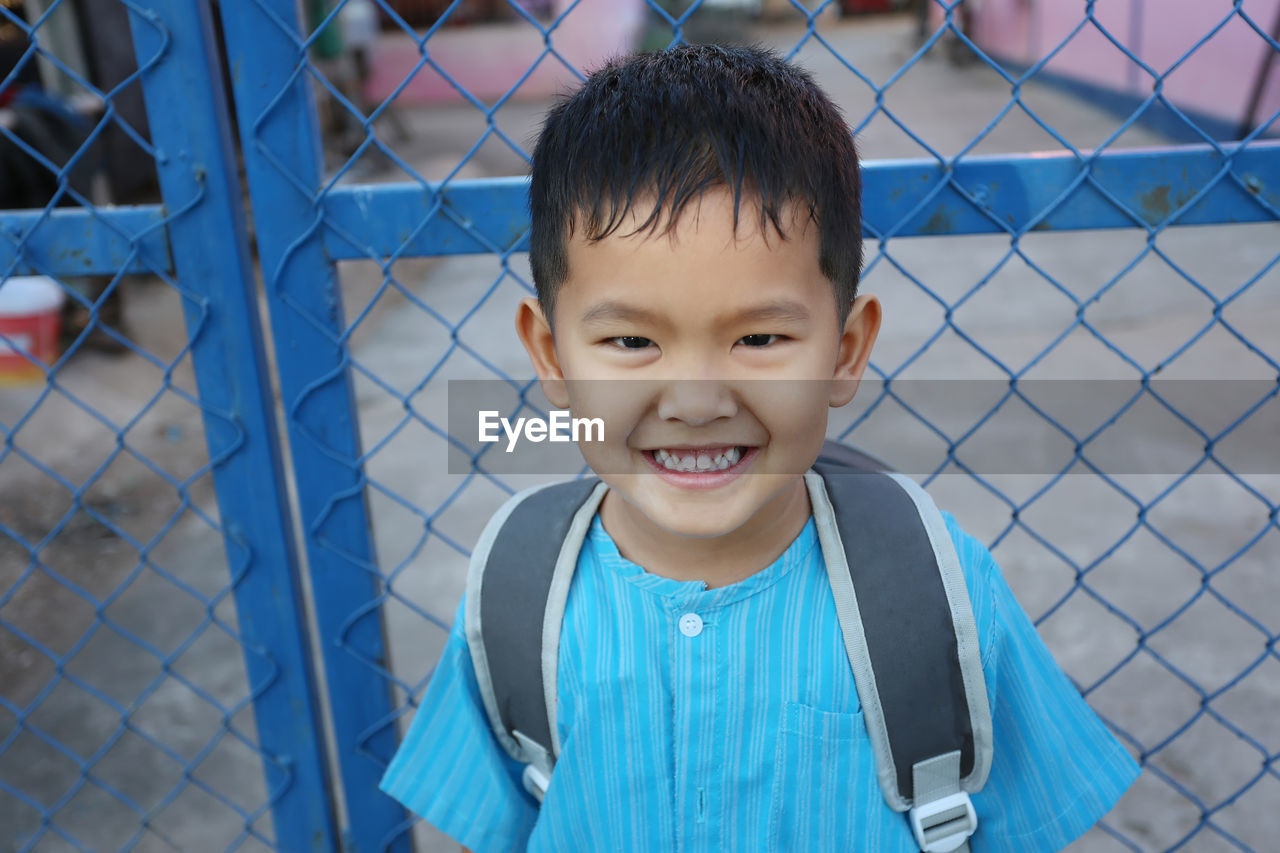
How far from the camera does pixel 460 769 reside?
111 cm

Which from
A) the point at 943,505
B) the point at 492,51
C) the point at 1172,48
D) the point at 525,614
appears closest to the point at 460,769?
the point at 525,614

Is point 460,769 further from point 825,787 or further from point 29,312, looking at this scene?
point 29,312

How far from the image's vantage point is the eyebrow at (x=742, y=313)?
0.85 metres

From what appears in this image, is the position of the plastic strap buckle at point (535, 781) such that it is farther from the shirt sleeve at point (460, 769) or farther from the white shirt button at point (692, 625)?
the white shirt button at point (692, 625)

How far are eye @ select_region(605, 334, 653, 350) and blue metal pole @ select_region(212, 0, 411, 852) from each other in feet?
1.81

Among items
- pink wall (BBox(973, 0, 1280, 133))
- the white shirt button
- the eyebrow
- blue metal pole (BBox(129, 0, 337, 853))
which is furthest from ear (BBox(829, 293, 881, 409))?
pink wall (BBox(973, 0, 1280, 133))

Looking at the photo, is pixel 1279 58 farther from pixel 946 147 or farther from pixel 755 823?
pixel 755 823

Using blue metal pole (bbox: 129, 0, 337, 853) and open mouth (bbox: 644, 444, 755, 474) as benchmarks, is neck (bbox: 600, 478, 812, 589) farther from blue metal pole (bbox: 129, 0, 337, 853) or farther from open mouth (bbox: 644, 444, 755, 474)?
blue metal pole (bbox: 129, 0, 337, 853)

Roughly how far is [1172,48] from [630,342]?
8.36 meters

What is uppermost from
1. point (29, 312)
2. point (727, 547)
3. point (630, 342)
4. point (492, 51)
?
point (630, 342)

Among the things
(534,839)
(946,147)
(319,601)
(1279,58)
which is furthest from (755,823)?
(946,147)

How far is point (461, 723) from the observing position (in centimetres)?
110

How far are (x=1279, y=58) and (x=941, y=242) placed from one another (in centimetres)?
231

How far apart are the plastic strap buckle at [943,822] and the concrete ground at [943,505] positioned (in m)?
0.54
